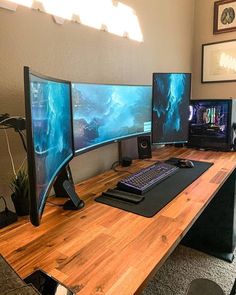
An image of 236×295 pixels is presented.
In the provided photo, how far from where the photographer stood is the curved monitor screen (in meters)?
1.29

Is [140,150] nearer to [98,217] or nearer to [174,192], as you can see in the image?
[174,192]

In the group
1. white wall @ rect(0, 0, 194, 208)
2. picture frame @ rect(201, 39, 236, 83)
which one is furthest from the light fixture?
picture frame @ rect(201, 39, 236, 83)

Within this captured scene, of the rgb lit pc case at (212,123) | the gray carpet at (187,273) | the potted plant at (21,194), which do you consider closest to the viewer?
the potted plant at (21,194)

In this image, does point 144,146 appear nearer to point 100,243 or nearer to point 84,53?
point 84,53

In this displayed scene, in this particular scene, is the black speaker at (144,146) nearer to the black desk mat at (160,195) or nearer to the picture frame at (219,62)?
the black desk mat at (160,195)

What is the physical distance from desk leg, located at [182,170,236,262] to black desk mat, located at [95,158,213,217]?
38cm

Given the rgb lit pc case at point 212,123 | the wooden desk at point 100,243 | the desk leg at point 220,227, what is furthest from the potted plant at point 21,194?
the rgb lit pc case at point 212,123

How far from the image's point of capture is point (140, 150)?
190 cm

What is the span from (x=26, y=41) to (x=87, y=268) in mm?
979

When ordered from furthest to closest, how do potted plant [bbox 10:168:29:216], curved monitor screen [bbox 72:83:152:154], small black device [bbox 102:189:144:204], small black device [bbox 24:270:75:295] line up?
1. curved monitor screen [bbox 72:83:152:154]
2. small black device [bbox 102:189:144:204]
3. potted plant [bbox 10:168:29:216]
4. small black device [bbox 24:270:75:295]

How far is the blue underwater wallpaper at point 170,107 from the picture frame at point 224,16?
120 centimetres

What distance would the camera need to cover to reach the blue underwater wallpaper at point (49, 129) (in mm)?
717

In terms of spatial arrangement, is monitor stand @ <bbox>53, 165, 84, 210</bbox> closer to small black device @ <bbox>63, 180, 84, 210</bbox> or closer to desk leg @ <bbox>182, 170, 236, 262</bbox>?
small black device @ <bbox>63, 180, 84, 210</bbox>

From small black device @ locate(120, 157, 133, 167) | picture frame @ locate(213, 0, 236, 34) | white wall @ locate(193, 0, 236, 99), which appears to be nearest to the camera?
small black device @ locate(120, 157, 133, 167)
